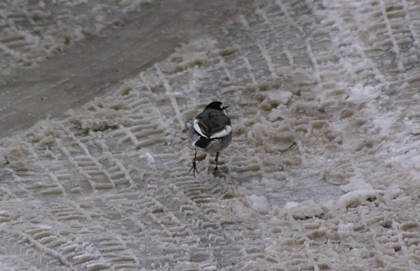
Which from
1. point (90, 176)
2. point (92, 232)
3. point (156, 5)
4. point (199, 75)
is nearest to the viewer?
point (92, 232)

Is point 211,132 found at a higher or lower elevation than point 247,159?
higher

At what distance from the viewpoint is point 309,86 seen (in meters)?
5.68

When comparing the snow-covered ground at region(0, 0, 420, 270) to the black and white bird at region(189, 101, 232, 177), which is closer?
the snow-covered ground at region(0, 0, 420, 270)

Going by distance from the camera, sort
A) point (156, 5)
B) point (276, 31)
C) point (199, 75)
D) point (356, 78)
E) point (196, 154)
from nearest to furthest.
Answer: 1. point (196, 154)
2. point (356, 78)
3. point (199, 75)
4. point (276, 31)
5. point (156, 5)

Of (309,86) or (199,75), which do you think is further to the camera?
(199,75)

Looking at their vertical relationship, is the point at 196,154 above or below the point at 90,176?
below

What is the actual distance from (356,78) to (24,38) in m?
4.46

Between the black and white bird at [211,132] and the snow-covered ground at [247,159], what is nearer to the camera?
the snow-covered ground at [247,159]

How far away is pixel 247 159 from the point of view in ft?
16.2

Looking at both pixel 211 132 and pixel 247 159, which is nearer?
pixel 211 132

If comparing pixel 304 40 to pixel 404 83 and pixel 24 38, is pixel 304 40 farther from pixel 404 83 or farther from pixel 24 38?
pixel 24 38

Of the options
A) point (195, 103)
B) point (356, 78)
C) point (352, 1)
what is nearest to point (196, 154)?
point (195, 103)

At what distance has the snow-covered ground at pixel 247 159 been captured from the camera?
3486 mm

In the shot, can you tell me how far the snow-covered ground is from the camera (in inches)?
137
